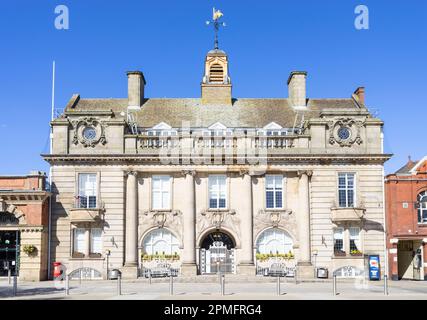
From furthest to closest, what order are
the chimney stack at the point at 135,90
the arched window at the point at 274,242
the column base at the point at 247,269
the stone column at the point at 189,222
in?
the chimney stack at the point at 135,90
the arched window at the point at 274,242
the stone column at the point at 189,222
the column base at the point at 247,269

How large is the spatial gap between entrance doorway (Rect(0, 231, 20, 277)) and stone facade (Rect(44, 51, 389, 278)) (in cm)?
254

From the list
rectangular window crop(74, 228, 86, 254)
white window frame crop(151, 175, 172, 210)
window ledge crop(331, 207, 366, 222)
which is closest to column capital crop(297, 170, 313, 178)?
window ledge crop(331, 207, 366, 222)

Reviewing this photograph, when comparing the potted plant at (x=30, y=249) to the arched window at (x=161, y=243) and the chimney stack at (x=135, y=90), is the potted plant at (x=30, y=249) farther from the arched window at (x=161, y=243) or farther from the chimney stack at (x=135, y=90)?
the chimney stack at (x=135, y=90)

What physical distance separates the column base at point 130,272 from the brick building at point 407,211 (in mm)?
17740

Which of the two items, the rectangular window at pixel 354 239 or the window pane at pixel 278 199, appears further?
the window pane at pixel 278 199

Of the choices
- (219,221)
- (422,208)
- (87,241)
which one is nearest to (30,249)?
(87,241)

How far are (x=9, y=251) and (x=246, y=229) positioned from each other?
54.0 ft

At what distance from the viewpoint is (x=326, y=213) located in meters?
43.1

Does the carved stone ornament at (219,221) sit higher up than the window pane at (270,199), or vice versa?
Result: the window pane at (270,199)

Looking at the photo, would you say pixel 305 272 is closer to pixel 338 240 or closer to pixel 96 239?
pixel 338 240

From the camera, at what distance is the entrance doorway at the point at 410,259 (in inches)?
1790

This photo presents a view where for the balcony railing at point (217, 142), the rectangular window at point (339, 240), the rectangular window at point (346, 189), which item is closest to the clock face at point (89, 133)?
the balcony railing at point (217, 142)

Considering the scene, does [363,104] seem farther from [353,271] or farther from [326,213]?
[353,271]

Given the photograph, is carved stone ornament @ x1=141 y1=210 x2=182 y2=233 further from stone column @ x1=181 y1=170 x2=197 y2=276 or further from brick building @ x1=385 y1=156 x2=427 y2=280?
brick building @ x1=385 y1=156 x2=427 y2=280
